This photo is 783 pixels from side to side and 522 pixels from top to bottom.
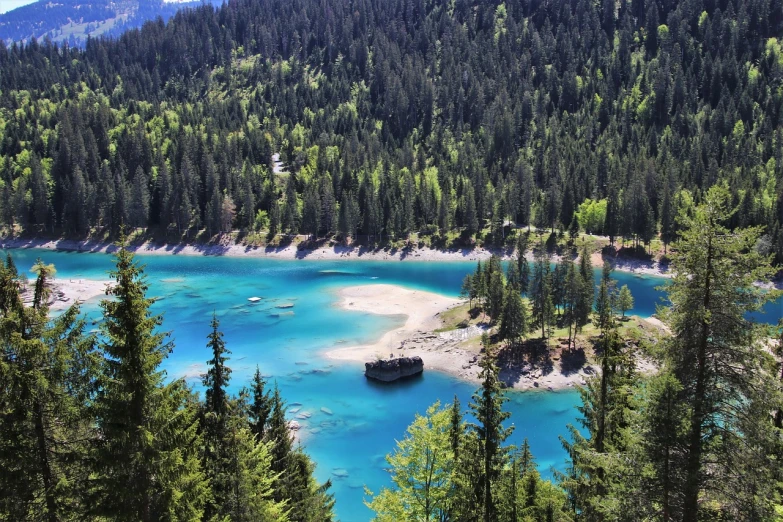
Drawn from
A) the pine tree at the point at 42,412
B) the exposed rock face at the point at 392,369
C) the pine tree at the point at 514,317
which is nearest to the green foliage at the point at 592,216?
the pine tree at the point at 514,317

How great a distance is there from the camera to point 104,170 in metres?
171

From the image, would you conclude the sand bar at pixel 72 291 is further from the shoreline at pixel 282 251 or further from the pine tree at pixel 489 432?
the pine tree at pixel 489 432

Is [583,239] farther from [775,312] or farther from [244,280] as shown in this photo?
[244,280]

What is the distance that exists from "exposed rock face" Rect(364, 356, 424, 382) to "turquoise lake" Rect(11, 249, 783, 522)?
4.50 feet

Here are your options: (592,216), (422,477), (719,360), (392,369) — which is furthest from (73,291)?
(592,216)

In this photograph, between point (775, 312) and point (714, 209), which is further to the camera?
point (775, 312)

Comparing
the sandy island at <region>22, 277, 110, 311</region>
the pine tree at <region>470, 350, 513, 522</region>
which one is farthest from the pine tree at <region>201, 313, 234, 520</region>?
the sandy island at <region>22, 277, 110, 311</region>

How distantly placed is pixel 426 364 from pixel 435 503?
5282 centimetres

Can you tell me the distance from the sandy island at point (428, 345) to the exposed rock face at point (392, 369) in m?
3.00

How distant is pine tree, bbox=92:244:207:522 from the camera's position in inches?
Answer: 621

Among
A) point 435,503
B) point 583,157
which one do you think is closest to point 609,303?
point 435,503

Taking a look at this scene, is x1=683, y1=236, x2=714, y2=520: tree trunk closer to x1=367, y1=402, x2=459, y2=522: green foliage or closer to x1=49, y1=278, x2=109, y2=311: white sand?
x1=367, y1=402, x2=459, y2=522: green foliage

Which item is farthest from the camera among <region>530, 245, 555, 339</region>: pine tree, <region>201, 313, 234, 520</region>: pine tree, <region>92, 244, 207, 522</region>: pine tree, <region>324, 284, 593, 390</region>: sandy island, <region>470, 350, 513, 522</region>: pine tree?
<region>530, 245, 555, 339</region>: pine tree

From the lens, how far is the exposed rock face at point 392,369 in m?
73.6
